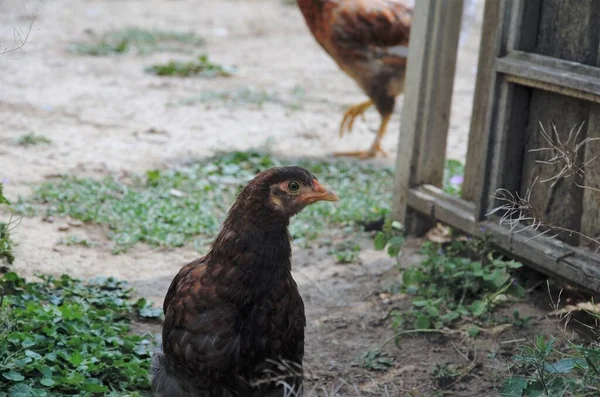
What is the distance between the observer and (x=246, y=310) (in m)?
3.07

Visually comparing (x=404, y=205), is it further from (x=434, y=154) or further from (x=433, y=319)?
(x=433, y=319)

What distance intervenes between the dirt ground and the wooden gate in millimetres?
445

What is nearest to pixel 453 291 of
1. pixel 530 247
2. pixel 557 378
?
pixel 530 247

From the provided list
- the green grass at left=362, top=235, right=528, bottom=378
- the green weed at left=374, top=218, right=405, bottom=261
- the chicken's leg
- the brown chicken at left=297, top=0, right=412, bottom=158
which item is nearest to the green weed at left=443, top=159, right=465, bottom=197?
the chicken's leg

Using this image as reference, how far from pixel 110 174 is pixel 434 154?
2.49 metres

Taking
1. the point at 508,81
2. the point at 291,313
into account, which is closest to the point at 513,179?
the point at 508,81

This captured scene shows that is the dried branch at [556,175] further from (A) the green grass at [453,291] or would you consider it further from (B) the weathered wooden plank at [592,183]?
(A) the green grass at [453,291]

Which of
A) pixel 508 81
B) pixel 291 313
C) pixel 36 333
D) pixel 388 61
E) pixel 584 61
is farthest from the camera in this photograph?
pixel 388 61

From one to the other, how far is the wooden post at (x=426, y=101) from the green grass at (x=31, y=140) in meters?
3.03

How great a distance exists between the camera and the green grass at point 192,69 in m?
8.97

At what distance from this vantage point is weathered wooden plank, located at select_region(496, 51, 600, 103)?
3.68 meters

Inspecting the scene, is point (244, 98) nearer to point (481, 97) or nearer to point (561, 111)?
point (481, 97)

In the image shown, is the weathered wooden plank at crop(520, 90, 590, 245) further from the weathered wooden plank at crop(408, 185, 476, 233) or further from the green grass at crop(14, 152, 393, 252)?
the green grass at crop(14, 152, 393, 252)

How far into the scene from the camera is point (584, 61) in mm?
3861
